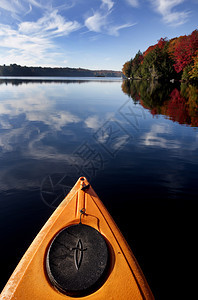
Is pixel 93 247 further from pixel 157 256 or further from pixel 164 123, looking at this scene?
pixel 164 123

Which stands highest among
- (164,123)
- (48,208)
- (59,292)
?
(164,123)

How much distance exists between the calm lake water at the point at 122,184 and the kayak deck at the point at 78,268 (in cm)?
159

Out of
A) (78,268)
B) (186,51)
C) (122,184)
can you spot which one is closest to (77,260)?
(78,268)

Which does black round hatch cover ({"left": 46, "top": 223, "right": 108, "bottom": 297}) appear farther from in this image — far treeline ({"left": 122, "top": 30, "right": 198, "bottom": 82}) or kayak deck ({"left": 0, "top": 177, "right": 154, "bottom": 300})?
far treeline ({"left": 122, "top": 30, "right": 198, "bottom": 82})

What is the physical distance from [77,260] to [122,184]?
14.4ft

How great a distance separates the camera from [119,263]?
2740 millimetres

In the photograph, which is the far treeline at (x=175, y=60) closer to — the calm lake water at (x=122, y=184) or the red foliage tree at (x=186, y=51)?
the red foliage tree at (x=186, y=51)

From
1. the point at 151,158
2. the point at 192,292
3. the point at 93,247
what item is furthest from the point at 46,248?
the point at 151,158

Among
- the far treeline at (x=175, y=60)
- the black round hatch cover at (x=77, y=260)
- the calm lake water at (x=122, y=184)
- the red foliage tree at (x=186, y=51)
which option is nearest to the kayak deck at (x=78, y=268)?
the black round hatch cover at (x=77, y=260)

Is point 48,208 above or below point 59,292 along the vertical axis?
below

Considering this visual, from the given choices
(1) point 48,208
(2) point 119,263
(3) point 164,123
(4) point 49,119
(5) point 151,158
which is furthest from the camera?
(4) point 49,119

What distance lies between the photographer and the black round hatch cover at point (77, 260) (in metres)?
2.37

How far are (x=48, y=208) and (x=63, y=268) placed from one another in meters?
3.28

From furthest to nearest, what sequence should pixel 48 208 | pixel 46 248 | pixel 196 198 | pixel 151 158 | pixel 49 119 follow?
pixel 49 119, pixel 151 158, pixel 196 198, pixel 48 208, pixel 46 248
